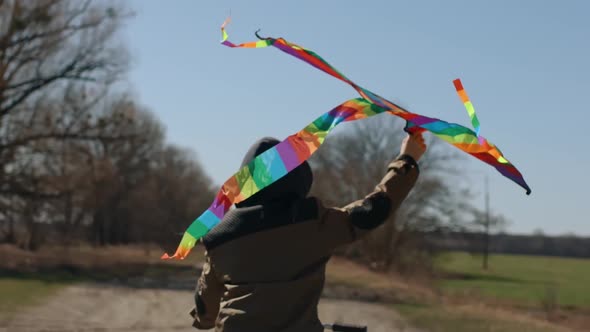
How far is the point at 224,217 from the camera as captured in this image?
3463 mm

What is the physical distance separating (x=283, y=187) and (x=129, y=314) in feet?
49.7

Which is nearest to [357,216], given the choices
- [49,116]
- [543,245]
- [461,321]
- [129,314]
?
[461,321]

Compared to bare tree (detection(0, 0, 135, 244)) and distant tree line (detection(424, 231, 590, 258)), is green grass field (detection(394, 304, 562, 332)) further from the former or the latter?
distant tree line (detection(424, 231, 590, 258))

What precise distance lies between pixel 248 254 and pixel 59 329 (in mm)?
12587

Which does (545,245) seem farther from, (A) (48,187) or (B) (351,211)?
(B) (351,211)

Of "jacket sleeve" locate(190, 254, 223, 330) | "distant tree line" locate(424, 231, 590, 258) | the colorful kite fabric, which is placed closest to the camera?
the colorful kite fabric

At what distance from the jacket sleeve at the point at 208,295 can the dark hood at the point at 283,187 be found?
0.32 metres

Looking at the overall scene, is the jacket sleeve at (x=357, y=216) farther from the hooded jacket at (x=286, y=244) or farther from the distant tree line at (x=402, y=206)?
the distant tree line at (x=402, y=206)

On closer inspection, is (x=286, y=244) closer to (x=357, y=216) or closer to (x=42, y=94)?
(x=357, y=216)

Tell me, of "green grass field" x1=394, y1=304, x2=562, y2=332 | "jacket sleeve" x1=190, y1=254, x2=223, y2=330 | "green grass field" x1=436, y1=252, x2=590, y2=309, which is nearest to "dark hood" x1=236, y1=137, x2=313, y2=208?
"jacket sleeve" x1=190, y1=254, x2=223, y2=330

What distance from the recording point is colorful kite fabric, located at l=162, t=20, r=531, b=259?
128 inches

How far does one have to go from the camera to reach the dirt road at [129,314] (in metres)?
15.6

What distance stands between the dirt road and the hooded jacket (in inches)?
472

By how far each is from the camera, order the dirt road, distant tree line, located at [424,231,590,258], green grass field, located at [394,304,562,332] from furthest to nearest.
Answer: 1. distant tree line, located at [424,231,590,258]
2. green grass field, located at [394,304,562,332]
3. the dirt road
